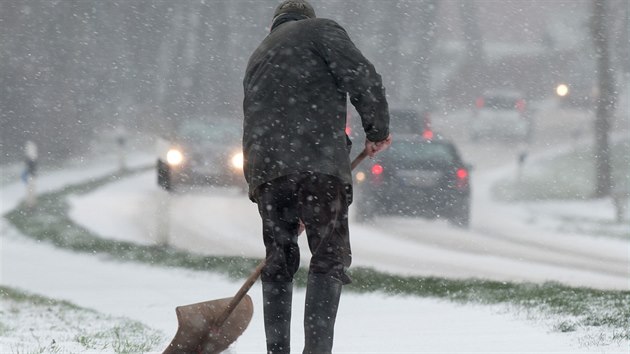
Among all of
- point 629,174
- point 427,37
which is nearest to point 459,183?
point 629,174

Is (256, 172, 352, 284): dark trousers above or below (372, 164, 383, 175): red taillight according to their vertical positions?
above

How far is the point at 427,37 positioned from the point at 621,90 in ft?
29.9

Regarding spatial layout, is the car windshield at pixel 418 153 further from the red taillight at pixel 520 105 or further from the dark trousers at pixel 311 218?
the red taillight at pixel 520 105

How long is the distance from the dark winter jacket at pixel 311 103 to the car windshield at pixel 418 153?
35.6 feet

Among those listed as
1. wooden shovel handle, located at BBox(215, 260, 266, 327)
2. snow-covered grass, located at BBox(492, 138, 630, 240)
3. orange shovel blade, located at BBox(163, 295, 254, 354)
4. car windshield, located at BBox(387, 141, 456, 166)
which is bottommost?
snow-covered grass, located at BBox(492, 138, 630, 240)

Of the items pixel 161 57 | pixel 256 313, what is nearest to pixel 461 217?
pixel 256 313

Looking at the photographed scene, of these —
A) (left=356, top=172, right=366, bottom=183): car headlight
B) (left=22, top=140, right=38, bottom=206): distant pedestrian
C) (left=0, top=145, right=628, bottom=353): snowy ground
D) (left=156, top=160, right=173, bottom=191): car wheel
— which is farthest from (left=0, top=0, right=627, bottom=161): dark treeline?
(left=0, top=145, right=628, bottom=353): snowy ground

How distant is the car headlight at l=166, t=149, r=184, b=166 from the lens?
1775 centimetres

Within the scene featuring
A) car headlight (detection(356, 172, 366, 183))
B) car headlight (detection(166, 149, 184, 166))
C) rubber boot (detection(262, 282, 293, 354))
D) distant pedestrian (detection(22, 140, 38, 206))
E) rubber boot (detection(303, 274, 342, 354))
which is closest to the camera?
rubber boot (detection(303, 274, 342, 354))

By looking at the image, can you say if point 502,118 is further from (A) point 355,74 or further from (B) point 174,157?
(A) point 355,74

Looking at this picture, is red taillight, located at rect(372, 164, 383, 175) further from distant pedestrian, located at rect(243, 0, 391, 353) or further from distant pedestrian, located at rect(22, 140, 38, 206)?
distant pedestrian, located at rect(243, 0, 391, 353)

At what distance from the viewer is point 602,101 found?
2255 centimetres

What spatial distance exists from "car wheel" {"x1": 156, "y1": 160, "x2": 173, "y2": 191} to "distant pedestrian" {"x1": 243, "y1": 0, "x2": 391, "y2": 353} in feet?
48.6

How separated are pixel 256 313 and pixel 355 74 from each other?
3486 mm
